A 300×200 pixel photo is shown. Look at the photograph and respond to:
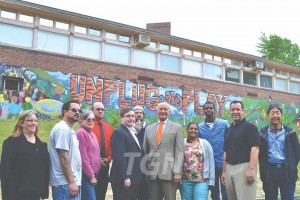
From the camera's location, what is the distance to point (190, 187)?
17.0ft

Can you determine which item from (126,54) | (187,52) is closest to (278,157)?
(126,54)

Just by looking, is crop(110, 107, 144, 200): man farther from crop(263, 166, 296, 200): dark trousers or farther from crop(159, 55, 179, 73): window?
crop(159, 55, 179, 73): window

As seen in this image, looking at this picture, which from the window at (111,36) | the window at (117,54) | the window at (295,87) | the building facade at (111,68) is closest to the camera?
the building facade at (111,68)

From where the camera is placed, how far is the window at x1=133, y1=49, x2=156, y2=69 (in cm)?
1898

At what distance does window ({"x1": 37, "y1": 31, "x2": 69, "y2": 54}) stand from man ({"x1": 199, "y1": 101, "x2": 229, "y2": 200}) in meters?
11.7

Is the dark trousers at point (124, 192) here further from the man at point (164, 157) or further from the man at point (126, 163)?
the man at point (164, 157)

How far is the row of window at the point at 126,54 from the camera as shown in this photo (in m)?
15.5

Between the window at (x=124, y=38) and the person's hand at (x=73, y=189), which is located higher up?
the window at (x=124, y=38)

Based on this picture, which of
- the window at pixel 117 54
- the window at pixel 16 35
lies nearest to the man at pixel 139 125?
the window at pixel 16 35

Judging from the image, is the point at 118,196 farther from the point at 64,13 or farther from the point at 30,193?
the point at 64,13

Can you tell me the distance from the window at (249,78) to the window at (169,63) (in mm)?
6381

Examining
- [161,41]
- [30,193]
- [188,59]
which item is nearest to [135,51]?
[161,41]

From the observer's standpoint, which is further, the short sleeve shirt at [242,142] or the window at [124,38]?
the window at [124,38]

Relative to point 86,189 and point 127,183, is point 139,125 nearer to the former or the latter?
point 127,183
